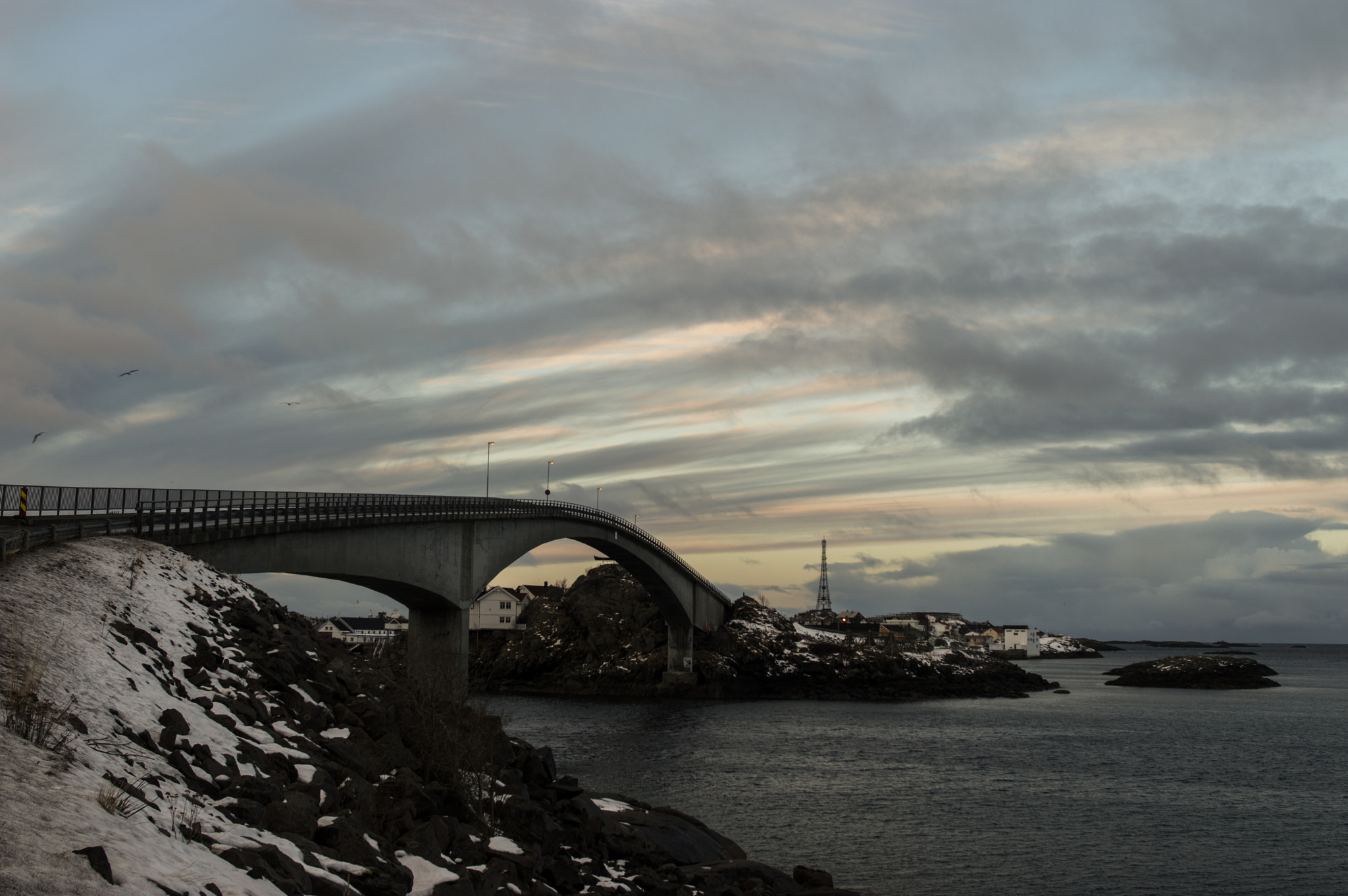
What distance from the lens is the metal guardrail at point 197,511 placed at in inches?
1291

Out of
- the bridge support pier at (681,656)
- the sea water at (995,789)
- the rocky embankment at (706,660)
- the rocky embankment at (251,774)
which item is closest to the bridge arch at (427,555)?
the rocky embankment at (251,774)

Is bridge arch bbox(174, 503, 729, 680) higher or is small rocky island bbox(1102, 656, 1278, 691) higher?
bridge arch bbox(174, 503, 729, 680)

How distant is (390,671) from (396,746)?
7653mm

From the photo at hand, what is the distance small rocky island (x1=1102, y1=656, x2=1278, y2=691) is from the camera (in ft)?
461

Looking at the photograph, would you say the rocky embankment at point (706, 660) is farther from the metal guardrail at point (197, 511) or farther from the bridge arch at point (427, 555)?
the metal guardrail at point (197, 511)

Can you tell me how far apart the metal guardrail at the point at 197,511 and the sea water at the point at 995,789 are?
18283mm

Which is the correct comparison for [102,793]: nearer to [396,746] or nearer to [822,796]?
[396,746]

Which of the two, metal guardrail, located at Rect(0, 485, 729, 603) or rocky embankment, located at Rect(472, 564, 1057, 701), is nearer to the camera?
→ metal guardrail, located at Rect(0, 485, 729, 603)

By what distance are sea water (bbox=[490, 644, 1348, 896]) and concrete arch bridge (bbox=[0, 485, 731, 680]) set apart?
39.9 ft

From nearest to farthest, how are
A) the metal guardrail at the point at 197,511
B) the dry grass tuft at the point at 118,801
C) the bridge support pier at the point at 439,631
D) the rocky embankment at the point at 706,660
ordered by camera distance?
the dry grass tuft at the point at 118,801 → the metal guardrail at the point at 197,511 → the bridge support pier at the point at 439,631 → the rocky embankment at the point at 706,660

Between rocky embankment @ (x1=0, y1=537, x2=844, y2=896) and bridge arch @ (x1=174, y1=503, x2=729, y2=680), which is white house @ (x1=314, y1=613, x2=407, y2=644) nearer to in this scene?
bridge arch @ (x1=174, y1=503, x2=729, y2=680)

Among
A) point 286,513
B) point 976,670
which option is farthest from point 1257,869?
point 976,670

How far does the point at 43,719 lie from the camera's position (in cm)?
1449

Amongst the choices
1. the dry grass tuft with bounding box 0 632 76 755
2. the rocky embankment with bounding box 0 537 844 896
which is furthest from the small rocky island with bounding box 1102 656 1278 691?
A: the dry grass tuft with bounding box 0 632 76 755
